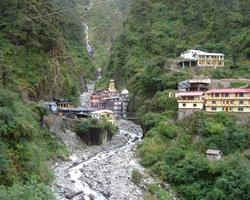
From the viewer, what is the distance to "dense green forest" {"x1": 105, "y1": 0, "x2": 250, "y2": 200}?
3058cm

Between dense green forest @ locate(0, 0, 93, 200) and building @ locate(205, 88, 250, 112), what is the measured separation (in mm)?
13091

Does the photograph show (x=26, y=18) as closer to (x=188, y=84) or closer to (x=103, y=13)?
(x=188, y=84)

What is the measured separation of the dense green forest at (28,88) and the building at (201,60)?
45.6 feet

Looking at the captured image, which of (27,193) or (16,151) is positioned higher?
(16,151)

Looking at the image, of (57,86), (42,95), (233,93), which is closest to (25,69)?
(42,95)

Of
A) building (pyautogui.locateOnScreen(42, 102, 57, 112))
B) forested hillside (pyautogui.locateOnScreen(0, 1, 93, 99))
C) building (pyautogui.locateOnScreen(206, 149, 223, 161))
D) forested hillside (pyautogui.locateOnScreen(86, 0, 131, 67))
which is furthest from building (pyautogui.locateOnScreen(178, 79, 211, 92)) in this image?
forested hillside (pyautogui.locateOnScreen(86, 0, 131, 67))

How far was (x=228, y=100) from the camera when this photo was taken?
1519 inches

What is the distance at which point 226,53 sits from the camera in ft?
186

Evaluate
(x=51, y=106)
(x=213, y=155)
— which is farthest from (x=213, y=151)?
(x=51, y=106)

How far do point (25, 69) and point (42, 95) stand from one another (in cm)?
363

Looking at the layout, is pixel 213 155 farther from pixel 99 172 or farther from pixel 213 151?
pixel 99 172

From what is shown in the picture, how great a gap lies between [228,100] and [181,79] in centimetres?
879

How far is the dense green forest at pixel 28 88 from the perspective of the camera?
25.3 metres

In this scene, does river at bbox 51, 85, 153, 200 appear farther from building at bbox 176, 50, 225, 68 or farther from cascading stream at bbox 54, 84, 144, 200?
building at bbox 176, 50, 225, 68
